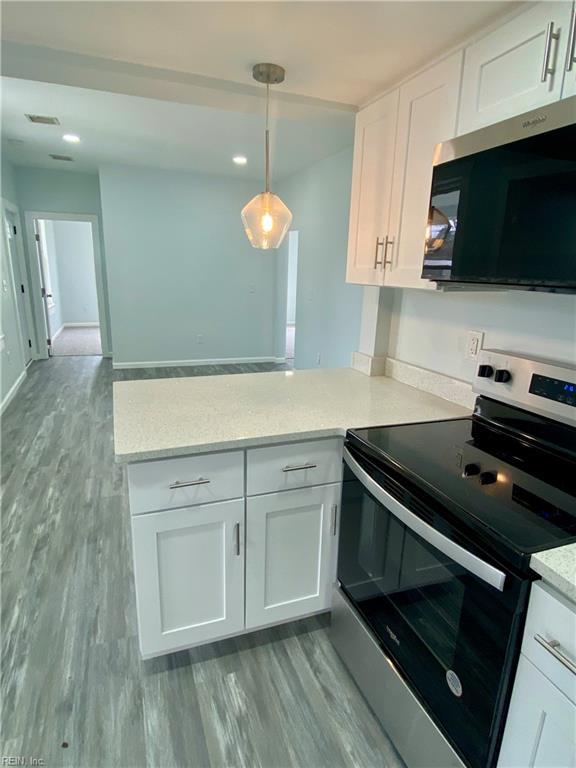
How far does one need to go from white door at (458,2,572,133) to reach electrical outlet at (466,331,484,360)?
0.74m

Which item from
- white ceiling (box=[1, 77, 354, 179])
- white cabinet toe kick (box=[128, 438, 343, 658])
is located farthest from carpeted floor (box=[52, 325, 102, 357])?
white cabinet toe kick (box=[128, 438, 343, 658])

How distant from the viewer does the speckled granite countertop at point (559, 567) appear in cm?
81

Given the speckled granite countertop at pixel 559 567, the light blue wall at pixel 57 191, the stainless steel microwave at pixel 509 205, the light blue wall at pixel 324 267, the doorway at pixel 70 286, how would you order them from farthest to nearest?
the doorway at pixel 70 286
the light blue wall at pixel 57 191
the light blue wall at pixel 324 267
the stainless steel microwave at pixel 509 205
the speckled granite countertop at pixel 559 567

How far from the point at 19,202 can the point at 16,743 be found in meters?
6.35

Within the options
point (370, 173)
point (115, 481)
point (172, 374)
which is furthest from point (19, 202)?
point (370, 173)

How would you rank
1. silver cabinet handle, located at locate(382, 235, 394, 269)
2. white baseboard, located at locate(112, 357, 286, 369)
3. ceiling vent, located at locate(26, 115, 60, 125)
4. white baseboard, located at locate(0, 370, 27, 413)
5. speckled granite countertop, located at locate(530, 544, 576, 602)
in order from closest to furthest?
speckled granite countertop, located at locate(530, 544, 576, 602), silver cabinet handle, located at locate(382, 235, 394, 269), ceiling vent, located at locate(26, 115, 60, 125), white baseboard, located at locate(0, 370, 27, 413), white baseboard, located at locate(112, 357, 286, 369)

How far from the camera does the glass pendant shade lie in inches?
73.6

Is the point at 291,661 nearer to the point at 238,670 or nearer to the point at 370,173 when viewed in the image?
the point at 238,670

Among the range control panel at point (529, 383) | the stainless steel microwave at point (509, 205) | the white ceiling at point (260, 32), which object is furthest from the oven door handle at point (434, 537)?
the white ceiling at point (260, 32)

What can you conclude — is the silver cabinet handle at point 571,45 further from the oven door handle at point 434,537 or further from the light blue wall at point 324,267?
the light blue wall at point 324,267

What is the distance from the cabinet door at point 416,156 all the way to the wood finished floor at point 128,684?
1548 mm

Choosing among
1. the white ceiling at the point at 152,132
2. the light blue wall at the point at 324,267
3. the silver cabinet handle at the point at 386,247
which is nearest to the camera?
the silver cabinet handle at the point at 386,247

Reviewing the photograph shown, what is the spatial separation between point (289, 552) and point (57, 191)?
251 inches

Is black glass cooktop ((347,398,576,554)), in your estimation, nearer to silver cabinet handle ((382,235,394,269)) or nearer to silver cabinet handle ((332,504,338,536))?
silver cabinet handle ((332,504,338,536))
